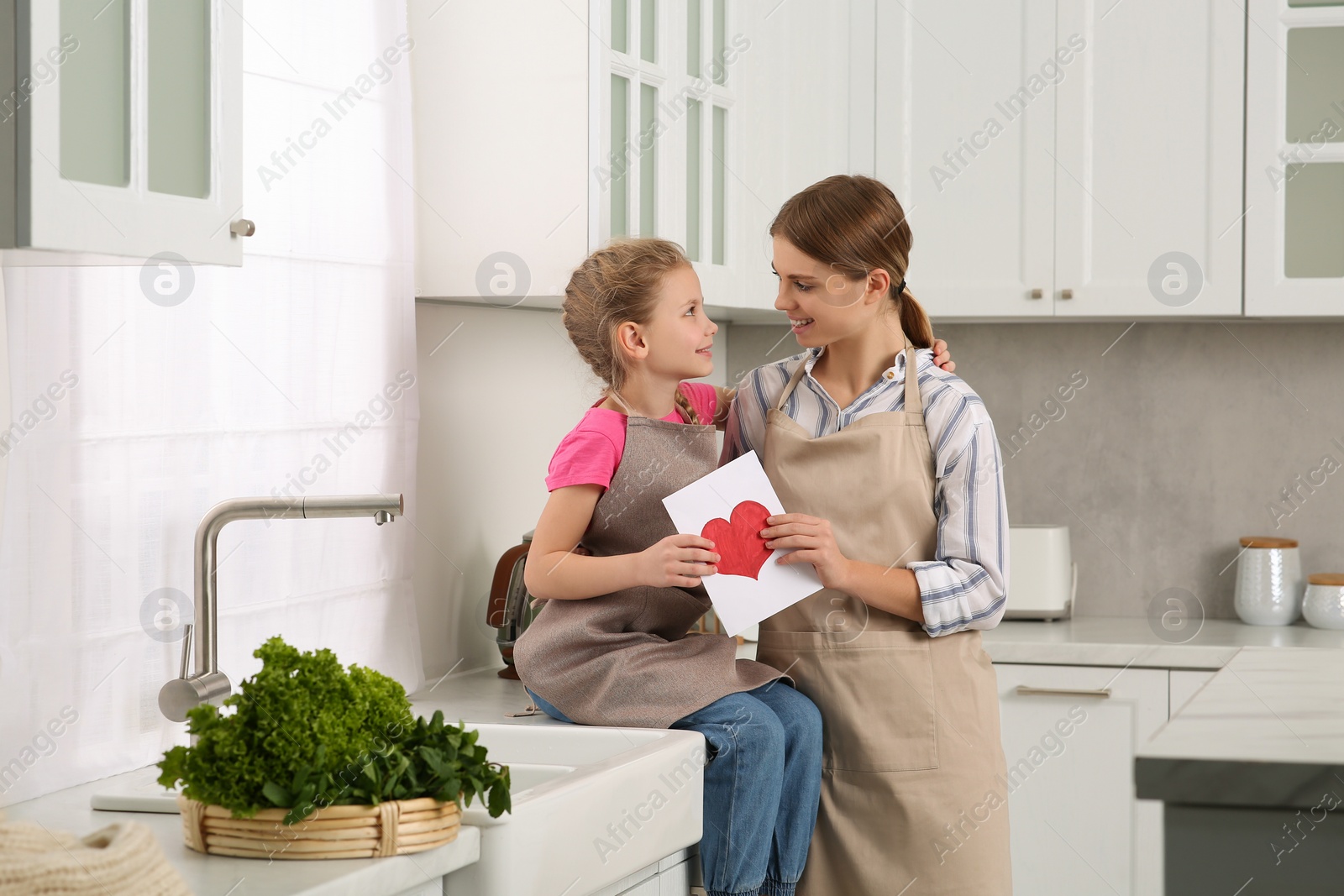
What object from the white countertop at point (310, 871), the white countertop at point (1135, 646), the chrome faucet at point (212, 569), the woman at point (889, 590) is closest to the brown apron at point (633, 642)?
the woman at point (889, 590)

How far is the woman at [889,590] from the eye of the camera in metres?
1.41

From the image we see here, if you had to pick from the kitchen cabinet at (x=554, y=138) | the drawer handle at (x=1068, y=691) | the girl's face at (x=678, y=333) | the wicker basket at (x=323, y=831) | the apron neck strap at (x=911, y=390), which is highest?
the kitchen cabinet at (x=554, y=138)

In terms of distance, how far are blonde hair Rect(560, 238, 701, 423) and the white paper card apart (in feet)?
0.54

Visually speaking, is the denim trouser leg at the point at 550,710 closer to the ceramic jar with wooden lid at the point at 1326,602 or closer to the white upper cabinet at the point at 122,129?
the white upper cabinet at the point at 122,129

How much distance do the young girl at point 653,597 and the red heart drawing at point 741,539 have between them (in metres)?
0.03

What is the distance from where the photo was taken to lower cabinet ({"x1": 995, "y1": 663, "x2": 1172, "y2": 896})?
7.52 feet

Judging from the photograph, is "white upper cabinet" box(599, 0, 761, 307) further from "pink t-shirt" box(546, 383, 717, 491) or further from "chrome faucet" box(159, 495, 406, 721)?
"chrome faucet" box(159, 495, 406, 721)

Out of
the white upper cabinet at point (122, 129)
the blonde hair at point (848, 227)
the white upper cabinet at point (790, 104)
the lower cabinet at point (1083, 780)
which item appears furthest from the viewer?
the lower cabinet at point (1083, 780)

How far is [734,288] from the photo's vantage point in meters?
2.13

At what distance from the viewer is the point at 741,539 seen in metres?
1.35

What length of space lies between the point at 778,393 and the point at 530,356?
0.59 metres

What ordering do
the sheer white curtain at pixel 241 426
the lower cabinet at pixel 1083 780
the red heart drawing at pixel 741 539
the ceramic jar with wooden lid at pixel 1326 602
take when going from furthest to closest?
the ceramic jar with wooden lid at pixel 1326 602 → the lower cabinet at pixel 1083 780 → the red heart drawing at pixel 741 539 → the sheer white curtain at pixel 241 426

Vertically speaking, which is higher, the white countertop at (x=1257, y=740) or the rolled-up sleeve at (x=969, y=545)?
the rolled-up sleeve at (x=969, y=545)

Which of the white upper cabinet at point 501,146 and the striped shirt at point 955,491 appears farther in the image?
the white upper cabinet at point 501,146
